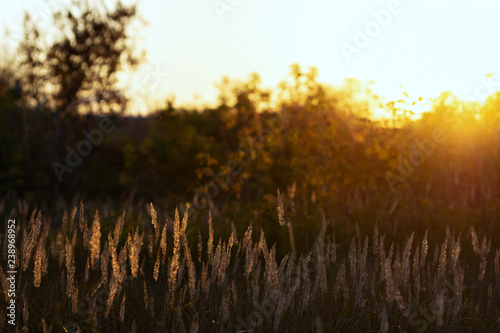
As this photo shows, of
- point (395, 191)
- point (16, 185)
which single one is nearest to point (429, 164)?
point (395, 191)

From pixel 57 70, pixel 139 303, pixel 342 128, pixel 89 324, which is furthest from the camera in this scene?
pixel 342 128

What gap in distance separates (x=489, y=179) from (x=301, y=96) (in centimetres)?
459

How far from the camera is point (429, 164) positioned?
11906mm

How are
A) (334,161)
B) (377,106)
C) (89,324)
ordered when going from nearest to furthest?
(89,324), (377,106), (334,161)

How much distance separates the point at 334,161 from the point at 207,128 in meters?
→ 4.56

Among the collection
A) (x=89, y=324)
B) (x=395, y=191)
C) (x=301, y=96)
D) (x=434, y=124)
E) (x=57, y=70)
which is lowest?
(x=89, y=324)

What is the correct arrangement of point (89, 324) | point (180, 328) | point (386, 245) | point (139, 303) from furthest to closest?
point (386, 245) < point (139, 303) < point (89, 324) < point (180, 328)

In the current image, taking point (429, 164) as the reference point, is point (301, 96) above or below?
above

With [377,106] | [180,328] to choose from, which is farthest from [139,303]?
[377,106]

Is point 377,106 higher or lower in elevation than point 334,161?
higher

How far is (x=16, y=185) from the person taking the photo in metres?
13.6

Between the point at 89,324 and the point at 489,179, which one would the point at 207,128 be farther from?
the point at 89,324

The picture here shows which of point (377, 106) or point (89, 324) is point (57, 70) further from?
point (89, 324)

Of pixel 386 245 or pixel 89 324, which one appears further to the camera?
pixel 386 245
